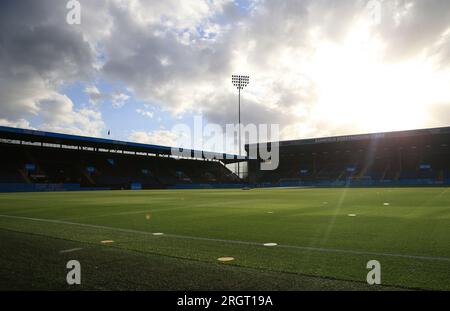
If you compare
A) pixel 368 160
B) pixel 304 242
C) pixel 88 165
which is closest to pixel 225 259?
pixel 304 242

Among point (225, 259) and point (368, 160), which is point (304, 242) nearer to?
point (225, 259)

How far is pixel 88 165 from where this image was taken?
2680 inches

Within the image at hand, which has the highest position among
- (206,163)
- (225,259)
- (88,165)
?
(206,163)

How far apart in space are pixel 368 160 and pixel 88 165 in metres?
61.1

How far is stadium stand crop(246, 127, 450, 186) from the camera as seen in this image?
72.2 m

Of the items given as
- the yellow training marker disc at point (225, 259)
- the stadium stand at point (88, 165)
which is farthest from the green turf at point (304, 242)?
the stadium stand at point (88, 165)

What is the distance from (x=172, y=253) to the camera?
6270 mm

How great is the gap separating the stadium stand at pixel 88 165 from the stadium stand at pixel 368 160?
53.9 ft

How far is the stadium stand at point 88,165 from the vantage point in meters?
56.6

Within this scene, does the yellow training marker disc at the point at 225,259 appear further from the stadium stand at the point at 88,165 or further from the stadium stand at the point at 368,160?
the stadium stand at the point at 368,160

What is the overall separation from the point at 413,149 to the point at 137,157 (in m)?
61.0
